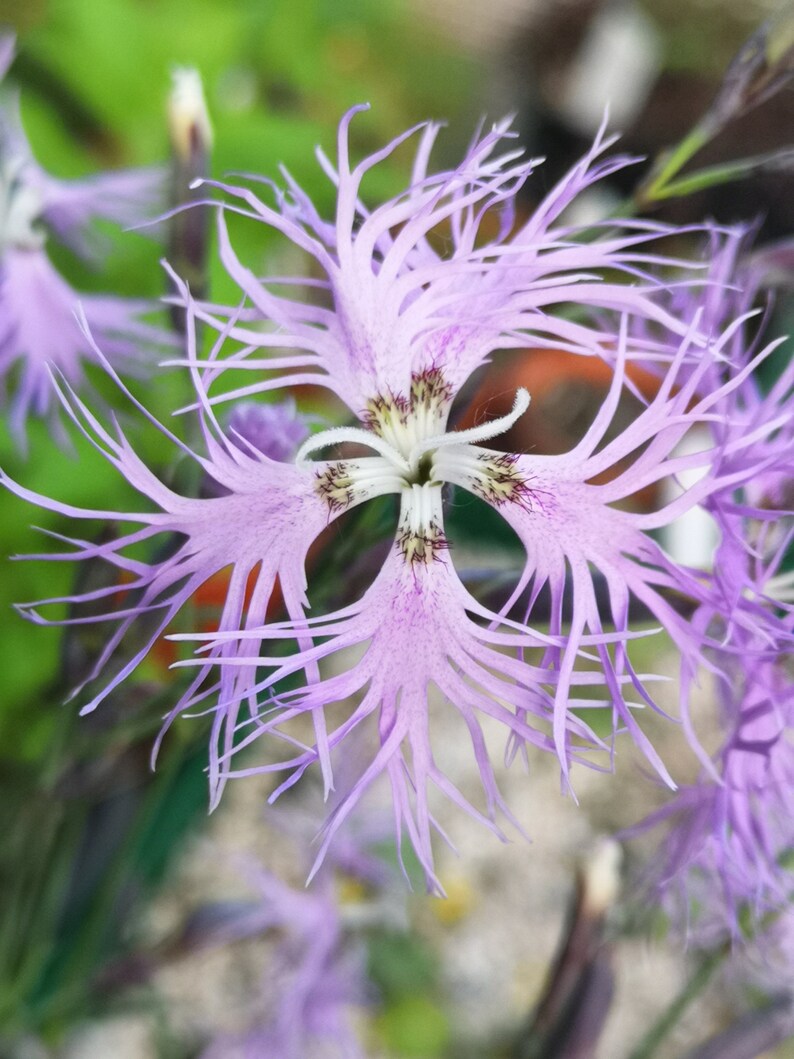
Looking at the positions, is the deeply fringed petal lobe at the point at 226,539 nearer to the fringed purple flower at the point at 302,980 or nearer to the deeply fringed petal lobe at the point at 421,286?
the deeply fringed petal lobe at the point at 421,286

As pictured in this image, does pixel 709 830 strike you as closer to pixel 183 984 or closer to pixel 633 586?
pixel 633 586

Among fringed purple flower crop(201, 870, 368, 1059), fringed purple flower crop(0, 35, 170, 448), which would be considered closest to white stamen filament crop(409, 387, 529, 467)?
fringed purple flower crop(0, 35, 170, 448)

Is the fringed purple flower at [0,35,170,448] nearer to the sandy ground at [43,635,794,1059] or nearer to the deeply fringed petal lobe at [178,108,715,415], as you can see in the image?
the deeply fringed petal lobe at [178,108,715,415]

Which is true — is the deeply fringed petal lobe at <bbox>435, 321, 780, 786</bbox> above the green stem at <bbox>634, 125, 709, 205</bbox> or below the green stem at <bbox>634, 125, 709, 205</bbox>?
below

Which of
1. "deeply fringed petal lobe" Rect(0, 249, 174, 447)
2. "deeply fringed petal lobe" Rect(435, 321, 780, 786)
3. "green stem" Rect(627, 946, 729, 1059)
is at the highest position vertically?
"deeply fringed petal lobe" Rect(0, 249, 174, 447)

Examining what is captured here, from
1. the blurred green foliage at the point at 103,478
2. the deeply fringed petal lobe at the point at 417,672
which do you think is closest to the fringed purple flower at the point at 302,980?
the blurred green foliage at the point at 103,478

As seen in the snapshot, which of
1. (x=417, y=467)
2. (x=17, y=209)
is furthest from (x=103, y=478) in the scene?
(x=417, y=467)

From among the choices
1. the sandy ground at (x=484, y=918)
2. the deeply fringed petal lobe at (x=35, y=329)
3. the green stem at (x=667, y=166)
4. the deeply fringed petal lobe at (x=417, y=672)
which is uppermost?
the green stem at (x=667, y=166)

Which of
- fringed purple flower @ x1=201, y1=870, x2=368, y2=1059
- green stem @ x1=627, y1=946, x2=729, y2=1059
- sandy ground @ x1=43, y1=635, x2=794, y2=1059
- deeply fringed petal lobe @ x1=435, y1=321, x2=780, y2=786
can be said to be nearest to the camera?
deeply fringed petal lobe @ x1=435, y1=321, x2=780, y2=786

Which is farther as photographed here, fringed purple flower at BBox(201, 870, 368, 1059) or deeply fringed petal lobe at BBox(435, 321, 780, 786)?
fringed purple flower at BBox(201, 870, 368, 1059)
